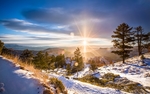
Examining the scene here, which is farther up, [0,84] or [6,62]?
[6,62]

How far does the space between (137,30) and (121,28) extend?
27.9ft

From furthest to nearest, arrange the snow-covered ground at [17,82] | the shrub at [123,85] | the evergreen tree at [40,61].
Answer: the evergreen tree at [40,61], the shrub at [123,85], the snow-covered ground at [17,82]

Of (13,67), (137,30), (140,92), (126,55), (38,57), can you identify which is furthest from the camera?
(38,57)

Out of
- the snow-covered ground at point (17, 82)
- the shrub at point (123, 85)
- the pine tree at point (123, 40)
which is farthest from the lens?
the pine tree at point (123, 40)

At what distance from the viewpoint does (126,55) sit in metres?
31.7

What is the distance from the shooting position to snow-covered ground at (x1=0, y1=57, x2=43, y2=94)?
525 centimetres

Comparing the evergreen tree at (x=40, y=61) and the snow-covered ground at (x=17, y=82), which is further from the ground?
the snow-covered ground at (x=17, y=82)

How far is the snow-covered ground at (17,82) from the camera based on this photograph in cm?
525

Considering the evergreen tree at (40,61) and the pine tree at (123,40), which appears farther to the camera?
the evergreen tree at (40,61)

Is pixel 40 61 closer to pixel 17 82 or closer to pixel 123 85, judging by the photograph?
→ pixel 123 85

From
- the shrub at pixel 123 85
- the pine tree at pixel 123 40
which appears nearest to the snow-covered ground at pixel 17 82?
the shrub at pixel 123 85

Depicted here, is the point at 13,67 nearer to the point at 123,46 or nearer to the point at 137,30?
the point at 123,46

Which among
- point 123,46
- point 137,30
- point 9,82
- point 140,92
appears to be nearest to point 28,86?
point 9,82

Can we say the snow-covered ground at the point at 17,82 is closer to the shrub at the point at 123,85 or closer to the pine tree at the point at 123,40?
the shrub at the point at 123,85
